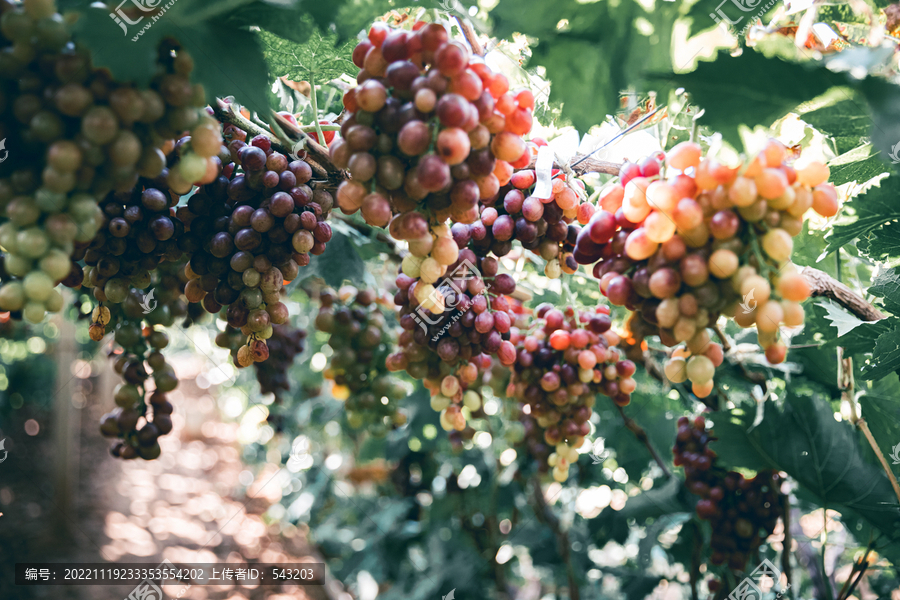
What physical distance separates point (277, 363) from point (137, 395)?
516 millimetres

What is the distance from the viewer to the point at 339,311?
4.63 ft

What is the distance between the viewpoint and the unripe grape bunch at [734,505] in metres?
1.19

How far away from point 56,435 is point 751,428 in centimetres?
508

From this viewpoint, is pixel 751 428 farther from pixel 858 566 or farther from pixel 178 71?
pixel 178 71

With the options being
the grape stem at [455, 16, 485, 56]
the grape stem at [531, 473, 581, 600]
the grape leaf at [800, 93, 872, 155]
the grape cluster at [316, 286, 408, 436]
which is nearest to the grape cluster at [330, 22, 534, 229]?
the grape stem at [455, 16, 485, 56]

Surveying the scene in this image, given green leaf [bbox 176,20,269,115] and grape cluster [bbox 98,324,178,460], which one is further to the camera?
grape cluster [bbox 98,324,178,460]

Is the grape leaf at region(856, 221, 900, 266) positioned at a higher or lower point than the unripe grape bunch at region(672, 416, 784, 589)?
higher

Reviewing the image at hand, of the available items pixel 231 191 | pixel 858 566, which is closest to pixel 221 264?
pixel 231 191

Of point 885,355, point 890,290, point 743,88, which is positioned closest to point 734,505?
point 885,355

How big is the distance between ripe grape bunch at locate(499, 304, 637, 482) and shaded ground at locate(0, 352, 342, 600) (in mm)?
2830

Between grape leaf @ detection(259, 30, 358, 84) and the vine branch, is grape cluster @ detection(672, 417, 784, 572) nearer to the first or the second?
the vine branch

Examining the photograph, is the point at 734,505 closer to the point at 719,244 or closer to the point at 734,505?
the point at 734,505

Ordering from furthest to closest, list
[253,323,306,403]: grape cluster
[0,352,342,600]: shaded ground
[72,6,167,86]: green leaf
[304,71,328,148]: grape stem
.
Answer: [0,352,342,600]: shaded ground
[253,323,306,403]: grape cluster
[304,71,328,148]: grape stem
[72,6,167,86]: green leaf

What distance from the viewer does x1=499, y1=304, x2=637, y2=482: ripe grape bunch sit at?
1016 millimetres
